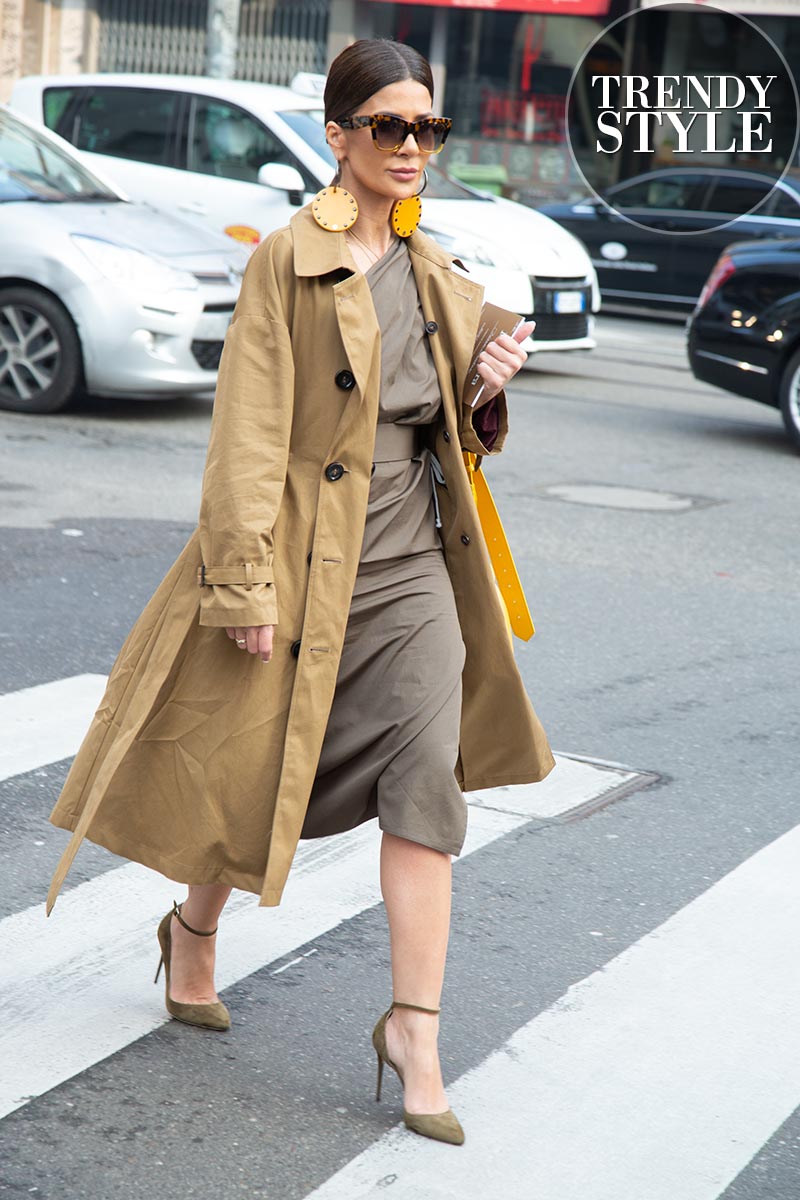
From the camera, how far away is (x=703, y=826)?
456 cm

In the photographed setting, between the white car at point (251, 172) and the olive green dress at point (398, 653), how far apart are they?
9.39 metres

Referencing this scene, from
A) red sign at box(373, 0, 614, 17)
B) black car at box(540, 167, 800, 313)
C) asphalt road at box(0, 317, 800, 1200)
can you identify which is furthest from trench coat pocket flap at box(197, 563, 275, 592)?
red sign at box(373, 0, 614, 17)

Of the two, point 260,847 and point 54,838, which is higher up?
point 260,847

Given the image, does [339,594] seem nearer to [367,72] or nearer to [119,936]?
[367,72]

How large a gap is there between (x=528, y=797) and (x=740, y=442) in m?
7.05

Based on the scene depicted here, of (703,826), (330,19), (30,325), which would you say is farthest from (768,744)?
(330,19)

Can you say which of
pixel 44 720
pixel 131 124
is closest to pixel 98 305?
pixel 131 124

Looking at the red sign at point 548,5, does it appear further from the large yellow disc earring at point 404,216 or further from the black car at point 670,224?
the large yellow disc earring at point 404,216

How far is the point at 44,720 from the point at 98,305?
16.9 ft

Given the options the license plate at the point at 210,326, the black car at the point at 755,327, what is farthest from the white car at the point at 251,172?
the license plate at the point at 210,326

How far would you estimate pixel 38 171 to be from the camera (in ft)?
35.1

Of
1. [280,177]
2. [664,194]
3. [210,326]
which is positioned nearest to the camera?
[210,326]

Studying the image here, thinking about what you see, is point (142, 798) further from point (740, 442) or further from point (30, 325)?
point (740, 442)

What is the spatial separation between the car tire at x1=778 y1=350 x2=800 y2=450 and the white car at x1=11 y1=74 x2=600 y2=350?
86.0 inches
